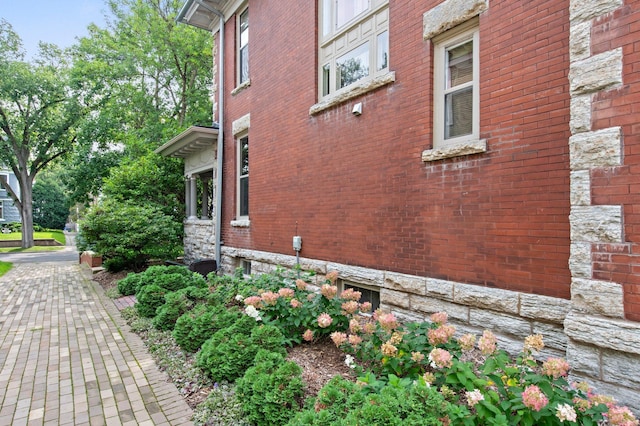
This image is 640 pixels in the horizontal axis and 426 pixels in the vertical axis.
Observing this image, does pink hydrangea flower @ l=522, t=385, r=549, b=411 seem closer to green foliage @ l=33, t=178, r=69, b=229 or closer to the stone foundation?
the stone foundation

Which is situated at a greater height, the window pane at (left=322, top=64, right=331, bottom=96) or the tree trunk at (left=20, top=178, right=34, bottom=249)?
the window pane at (left=322, top=64, right=331, bottom=96)

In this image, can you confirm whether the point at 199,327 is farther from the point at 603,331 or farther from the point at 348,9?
the point at 348,9

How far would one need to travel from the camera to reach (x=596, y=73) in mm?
2762

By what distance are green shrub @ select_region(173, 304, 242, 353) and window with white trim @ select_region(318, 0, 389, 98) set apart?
388 centimetres

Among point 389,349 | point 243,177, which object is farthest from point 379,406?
point 243,177

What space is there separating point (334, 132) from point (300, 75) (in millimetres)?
1599

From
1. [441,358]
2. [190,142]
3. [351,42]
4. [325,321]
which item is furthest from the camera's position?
[190,142]

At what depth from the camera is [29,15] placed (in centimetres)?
2097

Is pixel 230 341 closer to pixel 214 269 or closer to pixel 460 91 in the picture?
pixel 460 91

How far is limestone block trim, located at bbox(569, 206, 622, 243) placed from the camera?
266 centimetres

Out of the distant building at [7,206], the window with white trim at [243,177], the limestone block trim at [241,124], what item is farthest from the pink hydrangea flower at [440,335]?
the distant building at [7,206]

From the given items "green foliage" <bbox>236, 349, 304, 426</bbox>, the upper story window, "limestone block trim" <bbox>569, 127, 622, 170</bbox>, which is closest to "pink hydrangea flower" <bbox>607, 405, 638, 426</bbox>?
"limestone block trim" <bbox>569, 127, 622, 170</bbox>

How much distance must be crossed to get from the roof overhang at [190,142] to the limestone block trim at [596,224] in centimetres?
839

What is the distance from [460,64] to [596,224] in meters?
2.37
